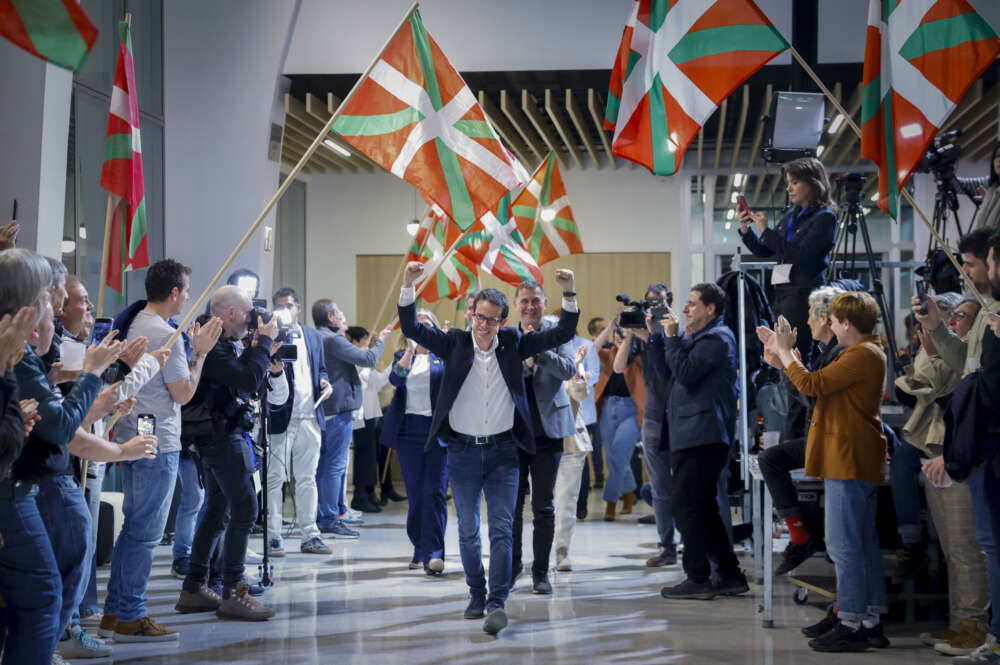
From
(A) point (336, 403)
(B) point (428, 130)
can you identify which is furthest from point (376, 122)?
(A) point (336, 403)

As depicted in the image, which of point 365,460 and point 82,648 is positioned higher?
point 365,460

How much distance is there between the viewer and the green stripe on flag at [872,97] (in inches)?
183

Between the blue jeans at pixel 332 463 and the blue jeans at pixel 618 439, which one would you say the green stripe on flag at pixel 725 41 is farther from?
the blue jeans at pixel 618 439

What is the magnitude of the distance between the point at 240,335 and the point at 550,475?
189cm

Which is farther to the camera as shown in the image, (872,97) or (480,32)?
(480,32)

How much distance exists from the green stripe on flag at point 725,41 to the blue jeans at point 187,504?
3.41m

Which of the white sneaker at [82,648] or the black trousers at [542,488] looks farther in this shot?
the black trousers at [542,488]

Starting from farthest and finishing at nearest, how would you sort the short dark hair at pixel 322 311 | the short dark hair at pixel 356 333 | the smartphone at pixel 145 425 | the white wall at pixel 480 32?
the white wall at pixel 480 32
the short dark hair at pixel 356 333
the short dark hair at pixel 322 311
the smartphone at pixel 145 425

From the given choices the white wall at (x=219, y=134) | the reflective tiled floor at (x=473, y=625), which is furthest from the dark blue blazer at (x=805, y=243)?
the white wall at (x=219, y=134)

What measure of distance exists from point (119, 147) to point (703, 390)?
11.1 ft

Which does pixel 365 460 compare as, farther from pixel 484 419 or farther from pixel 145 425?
pixel 145 425

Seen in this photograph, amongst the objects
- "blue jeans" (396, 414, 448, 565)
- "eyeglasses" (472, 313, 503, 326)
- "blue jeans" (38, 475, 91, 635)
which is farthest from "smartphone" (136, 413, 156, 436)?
"blue jeans" (396, 414, 448, 565)

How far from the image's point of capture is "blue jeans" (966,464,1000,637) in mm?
4102

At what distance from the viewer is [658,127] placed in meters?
5.50
